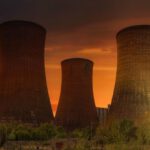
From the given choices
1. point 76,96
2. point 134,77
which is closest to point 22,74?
point 134,77

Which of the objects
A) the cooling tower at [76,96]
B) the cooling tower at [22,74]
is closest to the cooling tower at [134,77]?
the cooling tower at [22,74]

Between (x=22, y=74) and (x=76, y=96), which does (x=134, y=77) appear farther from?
(x=76, y=96)

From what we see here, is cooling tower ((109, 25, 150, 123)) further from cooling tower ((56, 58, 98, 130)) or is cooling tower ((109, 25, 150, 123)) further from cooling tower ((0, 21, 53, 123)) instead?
cooling tower ((56, 58, 98, 130))

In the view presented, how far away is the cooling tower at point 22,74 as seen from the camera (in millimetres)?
13727

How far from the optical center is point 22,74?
45.0ft

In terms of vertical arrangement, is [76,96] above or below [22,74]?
below

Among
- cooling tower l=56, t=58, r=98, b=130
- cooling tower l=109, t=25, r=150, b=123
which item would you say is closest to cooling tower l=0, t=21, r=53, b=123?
cooling tower l=109, t=25, r=150, b=123

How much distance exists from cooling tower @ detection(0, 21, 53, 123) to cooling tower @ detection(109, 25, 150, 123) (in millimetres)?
2721

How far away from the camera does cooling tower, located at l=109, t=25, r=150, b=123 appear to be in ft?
45.6

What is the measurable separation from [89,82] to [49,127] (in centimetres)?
478

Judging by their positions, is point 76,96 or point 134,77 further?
point 76,96

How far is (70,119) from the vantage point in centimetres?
1795

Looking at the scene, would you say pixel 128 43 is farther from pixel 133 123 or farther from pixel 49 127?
pixel 49 127

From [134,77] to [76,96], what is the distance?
422 centimetres
